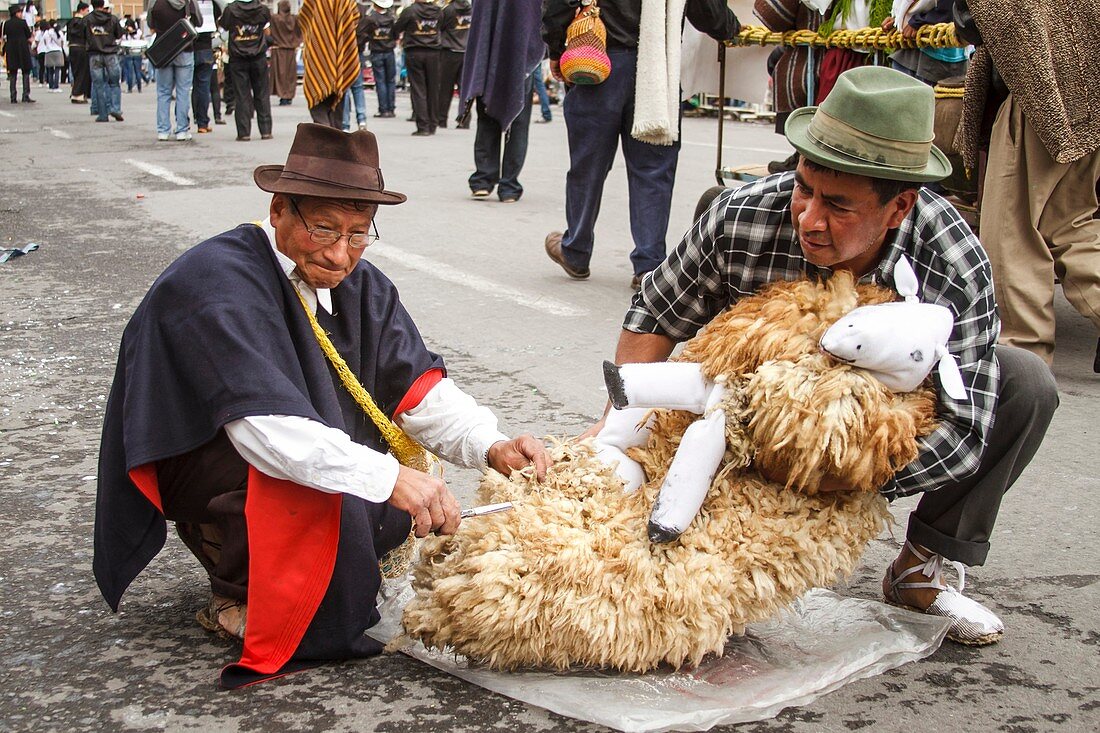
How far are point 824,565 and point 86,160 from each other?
12.0 m

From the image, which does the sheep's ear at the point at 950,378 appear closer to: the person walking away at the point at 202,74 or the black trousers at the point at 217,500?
the black trousers at the point at 217,500

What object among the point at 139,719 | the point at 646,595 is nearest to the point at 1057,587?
the point at 646,595

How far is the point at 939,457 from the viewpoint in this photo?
8.39 ft

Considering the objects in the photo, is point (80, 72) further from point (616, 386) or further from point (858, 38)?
point (616, 386)

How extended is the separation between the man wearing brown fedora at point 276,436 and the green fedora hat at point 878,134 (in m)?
0.91

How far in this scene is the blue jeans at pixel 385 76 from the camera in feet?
66.0

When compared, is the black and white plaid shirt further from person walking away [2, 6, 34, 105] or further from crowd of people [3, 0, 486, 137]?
person walking away [2, 6, 34, 105]

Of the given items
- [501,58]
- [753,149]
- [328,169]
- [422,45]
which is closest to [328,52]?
[501,58]

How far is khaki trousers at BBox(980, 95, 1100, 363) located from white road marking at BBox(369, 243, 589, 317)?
199 cm

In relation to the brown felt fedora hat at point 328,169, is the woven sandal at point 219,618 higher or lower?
lower

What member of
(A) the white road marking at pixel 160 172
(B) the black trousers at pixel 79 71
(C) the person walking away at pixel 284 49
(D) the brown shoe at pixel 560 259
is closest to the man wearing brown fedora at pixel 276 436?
(D) the brown shoe at pixel 560 259

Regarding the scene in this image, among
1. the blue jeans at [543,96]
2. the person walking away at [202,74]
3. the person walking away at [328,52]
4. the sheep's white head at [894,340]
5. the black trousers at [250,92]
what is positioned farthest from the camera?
the blue jeans at [543,96]

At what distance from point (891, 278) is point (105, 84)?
18147mm

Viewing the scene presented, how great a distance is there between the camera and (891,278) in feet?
8.77
